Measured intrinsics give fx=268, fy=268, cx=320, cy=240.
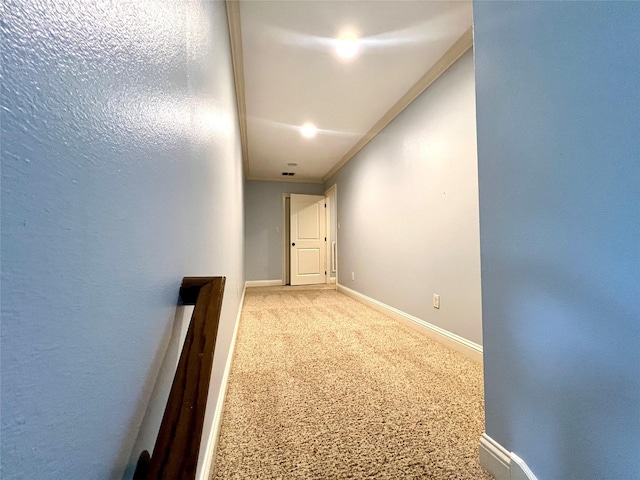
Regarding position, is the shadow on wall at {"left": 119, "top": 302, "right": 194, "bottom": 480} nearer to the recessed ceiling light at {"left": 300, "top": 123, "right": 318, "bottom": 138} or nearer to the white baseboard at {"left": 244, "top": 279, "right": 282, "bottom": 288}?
the recessed ceiling light at {"left": 300, "top": 123, "right": 318, "bottom": 138}

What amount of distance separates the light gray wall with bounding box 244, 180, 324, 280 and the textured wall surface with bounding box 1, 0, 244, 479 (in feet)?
16.0

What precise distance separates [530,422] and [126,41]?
1334 mm

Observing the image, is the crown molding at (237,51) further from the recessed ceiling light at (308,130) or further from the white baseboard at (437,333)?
the white baseboard at (437,333)

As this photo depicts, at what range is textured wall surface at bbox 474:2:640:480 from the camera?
0.62 metres

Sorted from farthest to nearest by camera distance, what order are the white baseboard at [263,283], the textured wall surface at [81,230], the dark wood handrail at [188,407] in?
the white baseboard at [263,283] < the dark wood handrail at [188,407] < the textured wall surface at [81,230]

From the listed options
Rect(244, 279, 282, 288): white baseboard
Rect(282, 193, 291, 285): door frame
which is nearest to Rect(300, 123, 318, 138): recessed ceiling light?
Rect(282, 193, 291, 285): door frame

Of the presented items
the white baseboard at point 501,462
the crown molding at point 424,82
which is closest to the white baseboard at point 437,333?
the white baseboard at point 501,462

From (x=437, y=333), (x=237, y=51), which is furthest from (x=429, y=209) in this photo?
(x=237, y=51)

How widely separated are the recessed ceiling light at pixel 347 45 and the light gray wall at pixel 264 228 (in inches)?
142

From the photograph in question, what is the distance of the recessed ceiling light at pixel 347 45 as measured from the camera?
1843 millimetres

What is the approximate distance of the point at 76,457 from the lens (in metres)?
0.25

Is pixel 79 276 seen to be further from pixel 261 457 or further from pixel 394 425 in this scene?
pixel 394 425

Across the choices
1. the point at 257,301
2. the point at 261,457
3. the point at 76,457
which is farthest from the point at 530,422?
the point at 257,301

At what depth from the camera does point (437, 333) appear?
2213mm
